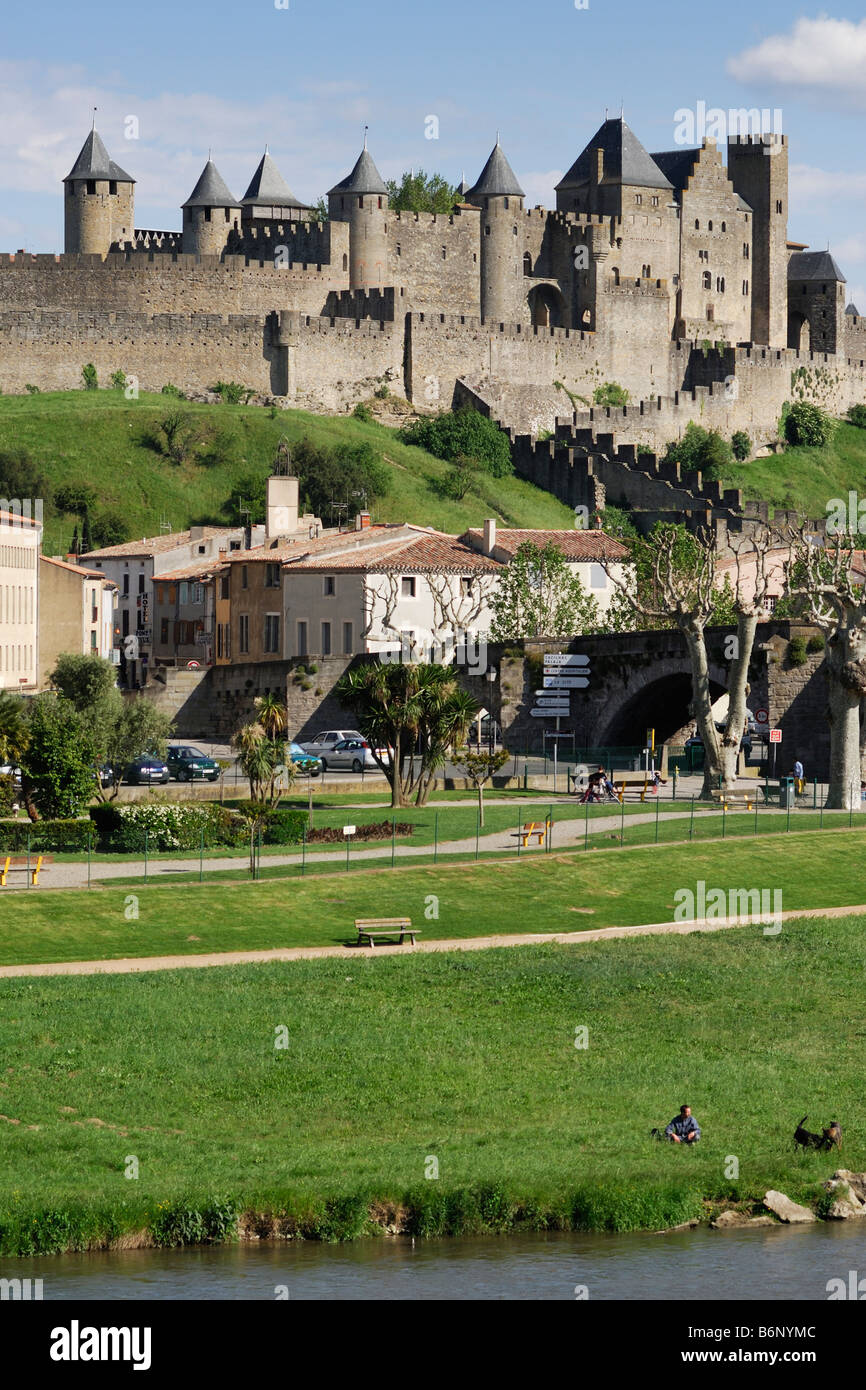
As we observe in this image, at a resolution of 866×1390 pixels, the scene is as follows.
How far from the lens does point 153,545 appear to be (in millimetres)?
94000

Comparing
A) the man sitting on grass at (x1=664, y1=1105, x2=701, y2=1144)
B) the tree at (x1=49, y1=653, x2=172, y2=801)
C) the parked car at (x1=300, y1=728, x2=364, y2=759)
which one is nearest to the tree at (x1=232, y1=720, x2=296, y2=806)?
the tree at (x1=49, y1=653, x2=172, y2=801)

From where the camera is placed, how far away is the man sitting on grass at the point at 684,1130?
28.1 m

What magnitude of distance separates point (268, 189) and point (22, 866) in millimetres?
87619

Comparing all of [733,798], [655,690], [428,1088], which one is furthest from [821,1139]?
[655,690]

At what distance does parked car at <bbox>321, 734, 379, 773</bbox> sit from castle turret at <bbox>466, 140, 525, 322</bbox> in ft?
197

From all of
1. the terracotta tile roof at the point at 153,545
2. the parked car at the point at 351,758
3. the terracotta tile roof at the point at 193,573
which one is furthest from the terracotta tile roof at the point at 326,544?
the parked car at the point at 351,758

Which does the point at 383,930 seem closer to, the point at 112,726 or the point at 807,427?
the point at 112,726

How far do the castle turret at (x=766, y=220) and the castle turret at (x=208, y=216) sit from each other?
1278 inches

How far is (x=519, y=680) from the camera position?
232ft

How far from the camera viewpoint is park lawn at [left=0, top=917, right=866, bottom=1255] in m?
25.9

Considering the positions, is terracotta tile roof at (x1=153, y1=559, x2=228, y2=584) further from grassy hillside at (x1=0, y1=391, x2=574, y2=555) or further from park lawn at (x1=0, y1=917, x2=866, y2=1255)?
park lawn at (x1=0, y1=917, x2=866, y2=1255)

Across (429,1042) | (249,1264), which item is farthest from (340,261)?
(249,1264)

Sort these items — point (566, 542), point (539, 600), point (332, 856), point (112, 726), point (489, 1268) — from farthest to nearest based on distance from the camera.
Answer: point (566, 542)
point (539, 600)
point (112, 726)
point (332, 856)
point (489, 1268)

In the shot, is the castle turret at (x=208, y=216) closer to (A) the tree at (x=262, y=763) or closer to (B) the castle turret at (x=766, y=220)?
(B) the castle turret at (x=766, y=220)
